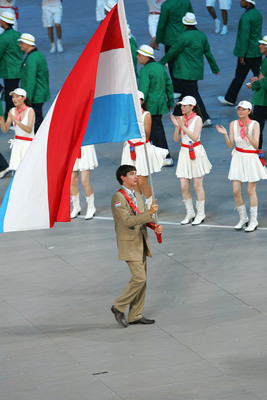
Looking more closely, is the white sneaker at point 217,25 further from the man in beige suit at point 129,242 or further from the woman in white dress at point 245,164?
the man in beige suit at point 129,242

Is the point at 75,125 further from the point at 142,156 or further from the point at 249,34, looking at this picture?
the point at 249,34

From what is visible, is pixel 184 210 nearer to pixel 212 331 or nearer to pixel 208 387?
pixel 212 331

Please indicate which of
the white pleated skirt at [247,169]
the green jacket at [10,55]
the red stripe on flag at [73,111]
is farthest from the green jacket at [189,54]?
the red stripe on flag at [73,111]

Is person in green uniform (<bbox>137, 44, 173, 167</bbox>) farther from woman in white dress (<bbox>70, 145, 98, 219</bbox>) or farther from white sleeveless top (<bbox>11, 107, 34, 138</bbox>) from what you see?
white sleeveless top (<bbox>11, 107, 34, 138</bbox>)

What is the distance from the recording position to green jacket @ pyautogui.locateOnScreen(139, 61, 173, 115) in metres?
15.1

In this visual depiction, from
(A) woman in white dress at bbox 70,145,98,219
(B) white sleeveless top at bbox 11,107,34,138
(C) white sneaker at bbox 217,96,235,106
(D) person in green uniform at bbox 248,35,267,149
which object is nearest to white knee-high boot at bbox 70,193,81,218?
(A) woman in white dress at bbox 70,145,98,219

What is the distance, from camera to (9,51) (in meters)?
17.4

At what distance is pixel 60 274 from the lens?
37.0 ft

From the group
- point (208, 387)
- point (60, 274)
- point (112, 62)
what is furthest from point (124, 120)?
point (208, 387)

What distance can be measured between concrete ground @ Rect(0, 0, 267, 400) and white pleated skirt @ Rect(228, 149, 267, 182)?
0.72 metres

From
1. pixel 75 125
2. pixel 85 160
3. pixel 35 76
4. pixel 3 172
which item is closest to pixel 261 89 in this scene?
pixel 85 160

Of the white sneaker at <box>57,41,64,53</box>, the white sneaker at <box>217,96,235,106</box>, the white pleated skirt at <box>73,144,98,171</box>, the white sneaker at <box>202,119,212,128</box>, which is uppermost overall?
the white sneaker at <box>57,41,64,53</box>

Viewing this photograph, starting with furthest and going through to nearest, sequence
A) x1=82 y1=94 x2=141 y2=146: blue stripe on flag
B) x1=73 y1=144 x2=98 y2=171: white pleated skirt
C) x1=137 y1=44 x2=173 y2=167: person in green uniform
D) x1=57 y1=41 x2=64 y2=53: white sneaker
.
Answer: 1. x1=57 y1=41 x2=64 y2=53: white sneaker
2. x1=137 y1=44 x2=173 y2=167: person in green uniform
3. x1=73 y1=144 x2=98 y2=171: white pleated skirt
4. x1=82 y1=94 x2=141 y2=146: blue stripe on flag

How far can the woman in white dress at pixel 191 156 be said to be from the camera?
12.7 metres
